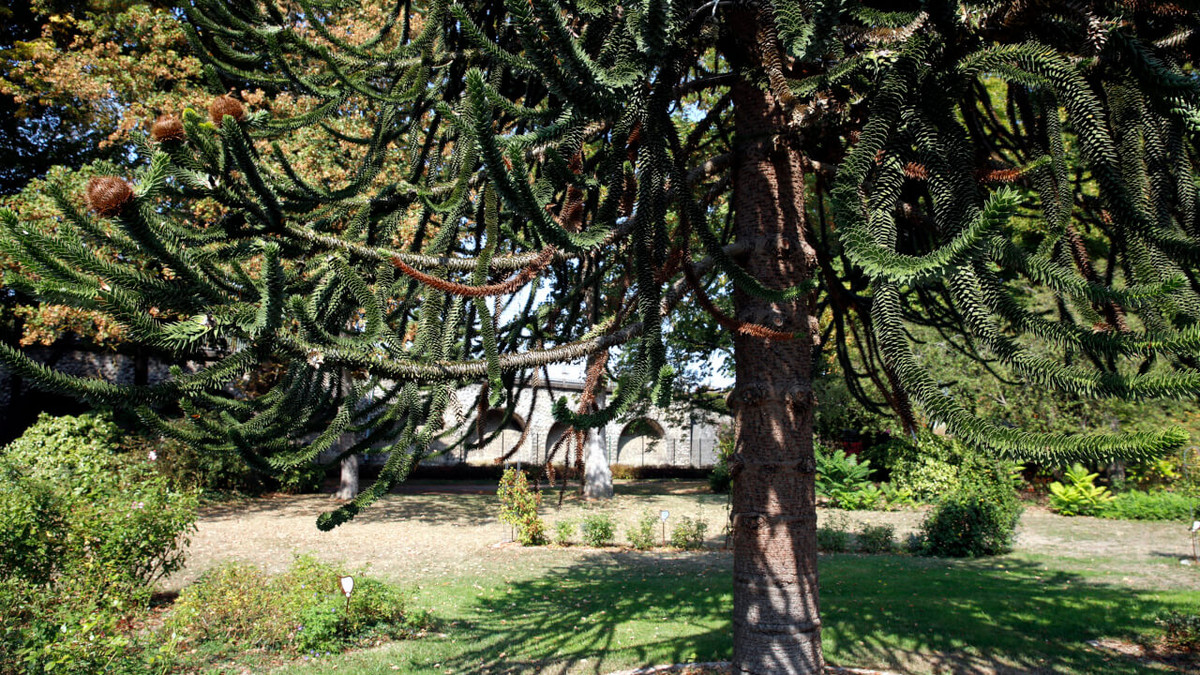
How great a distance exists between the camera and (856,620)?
6.88 m

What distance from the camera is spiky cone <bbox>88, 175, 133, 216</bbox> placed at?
1.68 metres

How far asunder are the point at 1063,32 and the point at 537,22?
A: 1.96 meters

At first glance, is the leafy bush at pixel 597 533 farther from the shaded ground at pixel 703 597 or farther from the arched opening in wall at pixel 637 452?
the arched opening in wall at pixel 637 452

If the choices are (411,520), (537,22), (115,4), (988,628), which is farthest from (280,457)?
(115,4)

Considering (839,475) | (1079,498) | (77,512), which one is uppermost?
(839,475)

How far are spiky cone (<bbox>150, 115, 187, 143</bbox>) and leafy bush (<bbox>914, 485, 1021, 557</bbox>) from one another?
1189cm

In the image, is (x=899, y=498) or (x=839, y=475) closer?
(x=899, y=498)

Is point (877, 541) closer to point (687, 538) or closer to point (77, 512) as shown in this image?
point (687, 538)

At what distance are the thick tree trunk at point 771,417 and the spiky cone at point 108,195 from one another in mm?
2667

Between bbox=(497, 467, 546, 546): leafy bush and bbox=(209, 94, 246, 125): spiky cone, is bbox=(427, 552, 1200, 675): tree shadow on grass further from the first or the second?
bbox=(209, 94, 246, 125): spiky cone

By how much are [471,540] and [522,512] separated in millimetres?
1111

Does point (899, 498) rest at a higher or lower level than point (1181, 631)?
higher

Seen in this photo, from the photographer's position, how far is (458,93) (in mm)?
4902

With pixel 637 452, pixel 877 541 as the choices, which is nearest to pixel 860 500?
pixel 877 541
